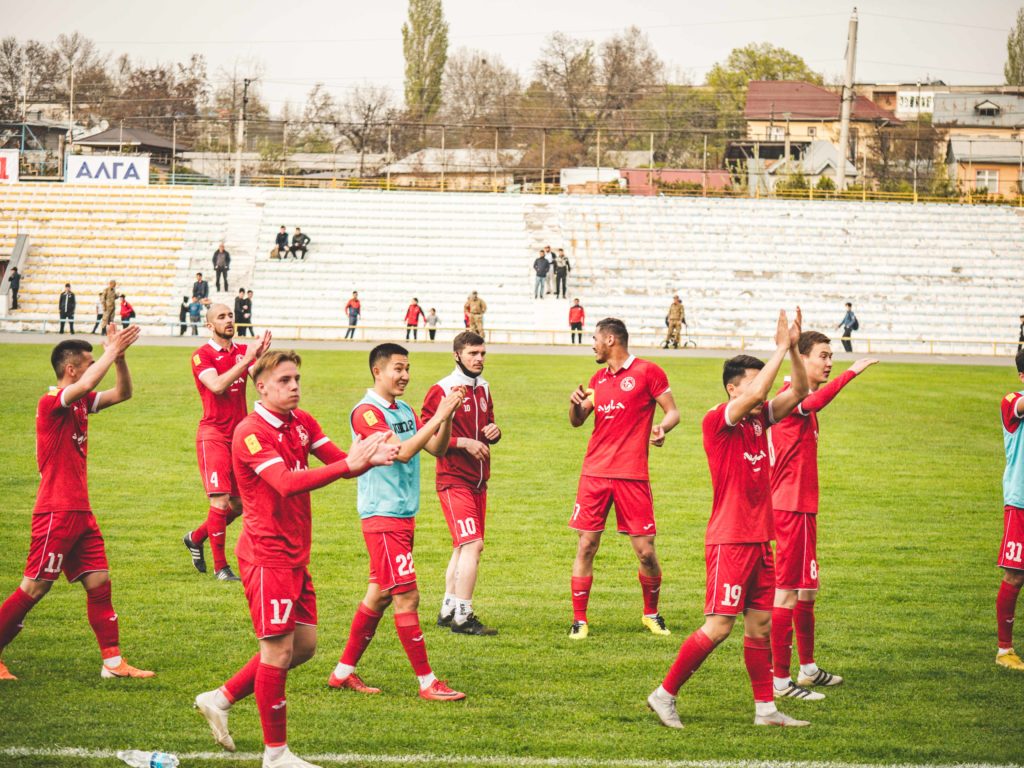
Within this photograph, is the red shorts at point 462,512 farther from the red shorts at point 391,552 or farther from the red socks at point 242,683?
the red socks at point 242,683

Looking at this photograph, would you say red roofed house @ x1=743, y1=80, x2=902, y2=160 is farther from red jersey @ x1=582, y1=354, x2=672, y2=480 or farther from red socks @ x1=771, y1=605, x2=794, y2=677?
red socks @ x1=771, y1=605, x2=794, y2=677

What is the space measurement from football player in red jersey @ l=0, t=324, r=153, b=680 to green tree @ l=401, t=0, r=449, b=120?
9977 cm

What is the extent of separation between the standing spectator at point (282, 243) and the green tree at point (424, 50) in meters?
58.5

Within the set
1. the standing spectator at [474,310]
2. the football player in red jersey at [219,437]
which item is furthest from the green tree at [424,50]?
the football player in red jersey at [219,437]

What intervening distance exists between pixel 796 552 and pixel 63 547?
16.8 ft

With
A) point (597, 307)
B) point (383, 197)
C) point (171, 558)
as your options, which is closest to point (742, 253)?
point (597, 307)

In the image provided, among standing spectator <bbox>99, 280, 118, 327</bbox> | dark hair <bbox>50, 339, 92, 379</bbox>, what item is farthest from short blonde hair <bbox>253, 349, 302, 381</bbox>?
standing spectator <bbox>99, 280, 118, 327</bbox>

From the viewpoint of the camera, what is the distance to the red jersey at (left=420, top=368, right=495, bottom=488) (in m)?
9.22

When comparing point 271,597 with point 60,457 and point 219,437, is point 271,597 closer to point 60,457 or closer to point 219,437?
point 60,457

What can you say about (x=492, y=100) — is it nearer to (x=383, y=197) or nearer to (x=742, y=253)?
(x=383, y=197)

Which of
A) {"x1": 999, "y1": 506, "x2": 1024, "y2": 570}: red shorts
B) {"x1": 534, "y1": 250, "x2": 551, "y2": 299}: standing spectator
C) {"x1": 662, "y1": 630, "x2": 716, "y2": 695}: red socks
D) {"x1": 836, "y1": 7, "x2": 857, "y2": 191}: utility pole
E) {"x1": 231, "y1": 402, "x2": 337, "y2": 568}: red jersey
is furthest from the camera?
{"x1": 836, "y1": 7, "x2": 857, "y2": 191}: utility pole

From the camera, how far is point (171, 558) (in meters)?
11.5

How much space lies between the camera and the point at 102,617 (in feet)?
25.6

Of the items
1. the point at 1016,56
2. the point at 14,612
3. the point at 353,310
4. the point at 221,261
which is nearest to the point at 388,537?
the point at 14,612
